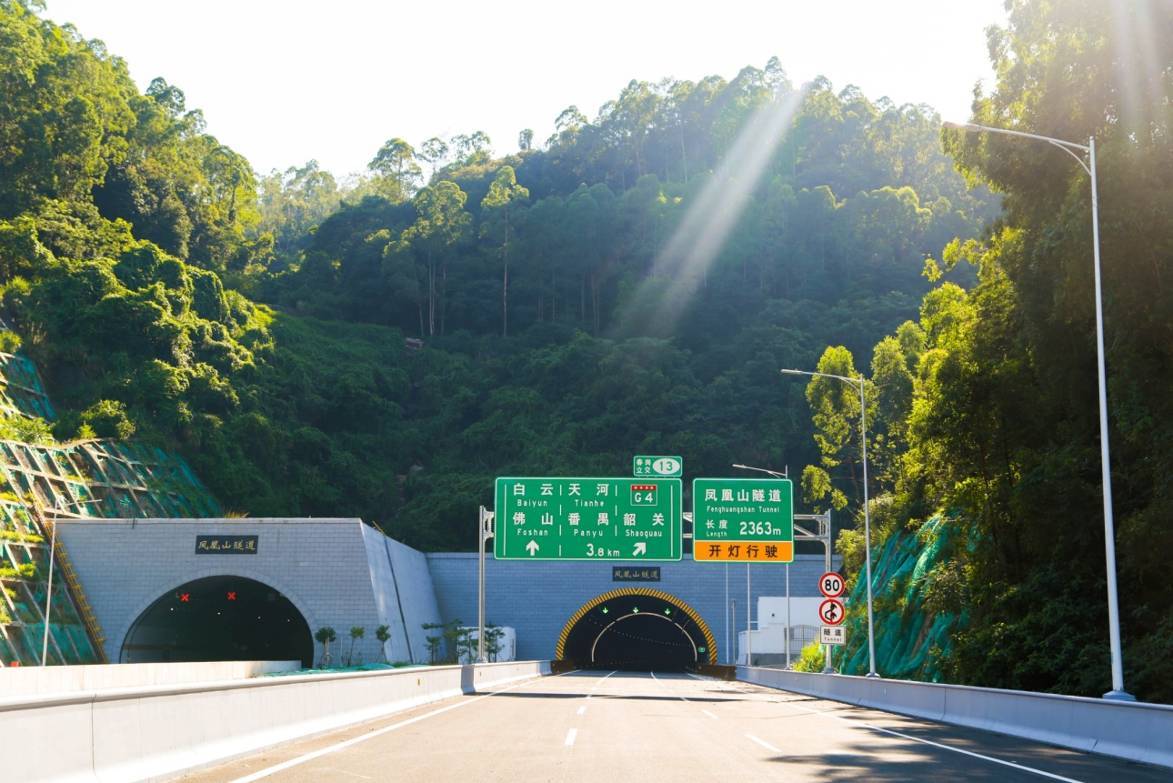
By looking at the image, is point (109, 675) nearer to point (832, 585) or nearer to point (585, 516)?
point (585, 516)

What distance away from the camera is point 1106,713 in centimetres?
1616

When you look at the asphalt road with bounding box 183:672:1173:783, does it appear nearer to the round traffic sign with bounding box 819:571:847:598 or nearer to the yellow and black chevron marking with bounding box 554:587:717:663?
the round traffic sign with bounding box 819:571:847:598

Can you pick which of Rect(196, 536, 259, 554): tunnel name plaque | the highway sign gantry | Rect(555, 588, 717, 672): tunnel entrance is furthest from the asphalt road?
Rect(555, 588, 717, 672): tunnel entrance

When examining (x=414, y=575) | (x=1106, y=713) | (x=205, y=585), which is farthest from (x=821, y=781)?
(x=414, y=575)

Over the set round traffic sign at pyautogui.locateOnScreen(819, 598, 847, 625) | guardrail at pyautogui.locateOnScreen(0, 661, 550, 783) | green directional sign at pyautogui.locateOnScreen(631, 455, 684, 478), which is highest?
green directional sign at pyautogui.locateOnScreen(631, 455, 684, 478)

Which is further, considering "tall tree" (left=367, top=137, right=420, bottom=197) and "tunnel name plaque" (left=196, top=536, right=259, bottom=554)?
"tall tree" (left=367, top=137, right=420, bottom=197)

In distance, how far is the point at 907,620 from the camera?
45.0m

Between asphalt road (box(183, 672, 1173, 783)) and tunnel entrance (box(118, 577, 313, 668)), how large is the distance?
1588 inches

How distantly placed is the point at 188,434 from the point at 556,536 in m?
43.8

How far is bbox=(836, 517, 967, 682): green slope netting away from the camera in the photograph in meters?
41.2

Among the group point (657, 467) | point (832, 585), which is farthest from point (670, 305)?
point (832, 585)

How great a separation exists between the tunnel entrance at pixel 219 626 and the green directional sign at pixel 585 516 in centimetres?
2314

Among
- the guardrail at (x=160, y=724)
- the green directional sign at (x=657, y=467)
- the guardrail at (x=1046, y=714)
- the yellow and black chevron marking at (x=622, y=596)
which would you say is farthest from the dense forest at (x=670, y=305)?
the guardrail at (x=160, y=724)

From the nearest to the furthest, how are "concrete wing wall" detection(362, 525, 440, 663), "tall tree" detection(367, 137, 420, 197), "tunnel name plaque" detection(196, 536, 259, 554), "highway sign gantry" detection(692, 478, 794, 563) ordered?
"highway sign gantry" detection(692, 478, 794, 563) < "tunnel name plaque" detection(196, 536, 259, 554) < "concrete wing wall" detection(362, 525, 440, 663) < "tall tree" detection(367, 137, 420, 197)
